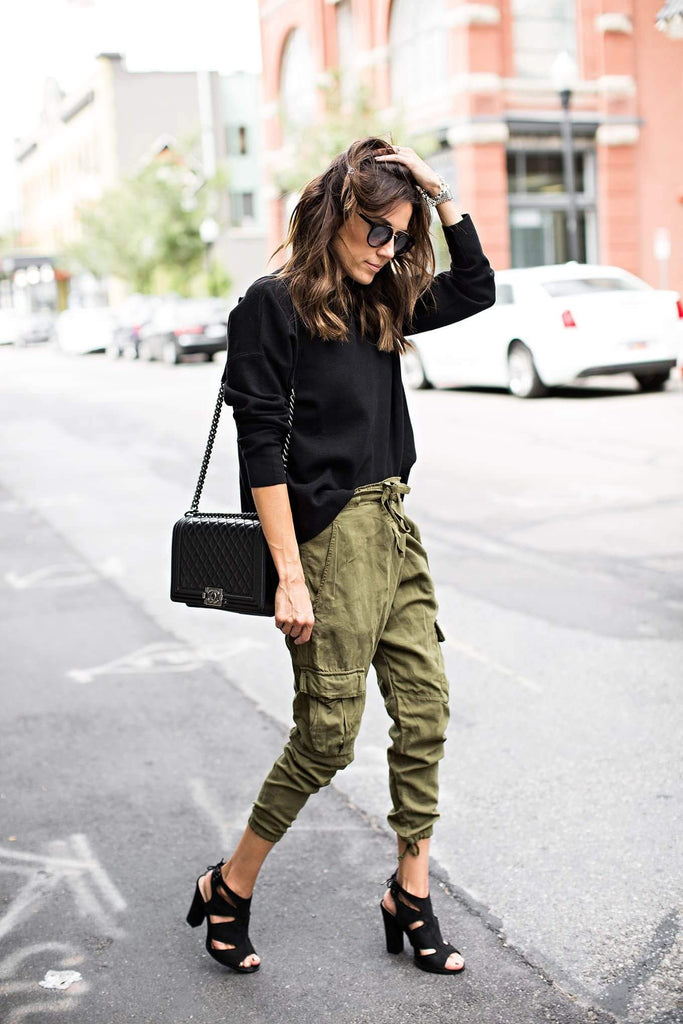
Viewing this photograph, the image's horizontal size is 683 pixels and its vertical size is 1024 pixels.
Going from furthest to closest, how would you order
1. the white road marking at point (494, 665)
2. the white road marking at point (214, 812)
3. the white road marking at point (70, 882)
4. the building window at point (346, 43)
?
the building window at point (346, 43) < the white road marking at point (494, 665) < the white road marking at point (214, 812) < the white road marking at point (70, 882)

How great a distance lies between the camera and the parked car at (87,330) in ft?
127

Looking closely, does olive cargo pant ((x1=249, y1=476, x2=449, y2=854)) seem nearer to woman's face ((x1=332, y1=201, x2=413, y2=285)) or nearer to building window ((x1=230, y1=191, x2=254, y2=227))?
woman's face ((x1=332, y1=201, x2=413, y2=285))

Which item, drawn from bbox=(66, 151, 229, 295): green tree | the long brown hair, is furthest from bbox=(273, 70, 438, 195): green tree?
the long brown hair

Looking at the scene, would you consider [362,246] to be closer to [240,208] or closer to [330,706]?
[330,706]

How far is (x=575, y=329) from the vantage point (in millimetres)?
15891

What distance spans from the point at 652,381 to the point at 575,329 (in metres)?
1.74

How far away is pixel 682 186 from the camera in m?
30.5

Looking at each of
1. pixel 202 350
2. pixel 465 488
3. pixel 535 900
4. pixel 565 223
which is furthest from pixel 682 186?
pixel 535 900

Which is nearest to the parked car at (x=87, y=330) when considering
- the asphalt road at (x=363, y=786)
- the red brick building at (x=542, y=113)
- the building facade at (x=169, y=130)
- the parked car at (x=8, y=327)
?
the red brick building at (x=542, y=113)

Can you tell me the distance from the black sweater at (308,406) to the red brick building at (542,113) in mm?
27925

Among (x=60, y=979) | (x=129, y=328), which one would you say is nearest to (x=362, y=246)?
(x=60, y=979)

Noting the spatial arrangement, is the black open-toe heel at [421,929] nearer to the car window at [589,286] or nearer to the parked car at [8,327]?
the car window at [589,286]

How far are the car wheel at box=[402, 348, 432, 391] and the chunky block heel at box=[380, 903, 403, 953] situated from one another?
1614 centimetres

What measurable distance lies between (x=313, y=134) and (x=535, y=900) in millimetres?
29676
